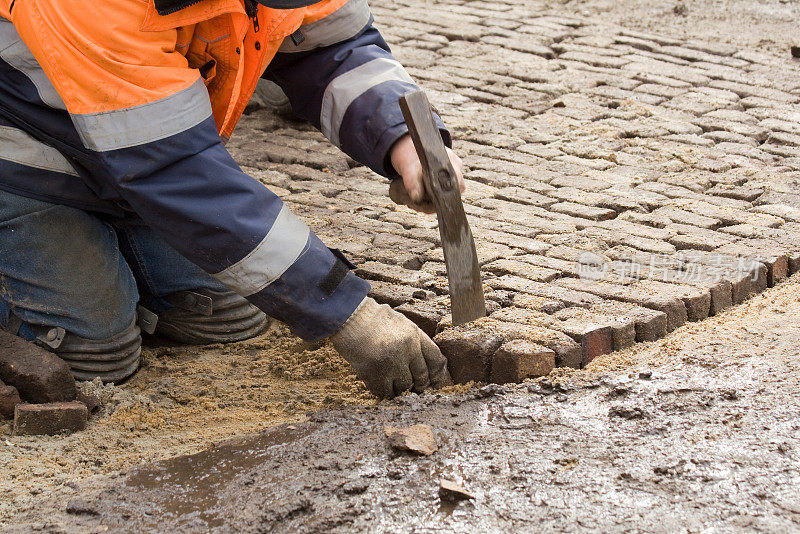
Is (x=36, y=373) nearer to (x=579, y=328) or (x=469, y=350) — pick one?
(x=469, y=350)

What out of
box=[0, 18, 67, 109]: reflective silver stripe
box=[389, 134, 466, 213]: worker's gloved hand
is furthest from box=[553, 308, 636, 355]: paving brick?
box=[0, 18, 67, 109]: reflective silver stripe

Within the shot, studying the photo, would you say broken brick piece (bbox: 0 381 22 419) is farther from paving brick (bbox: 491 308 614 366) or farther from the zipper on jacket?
paving brick (bbox: 491 308 614 366)

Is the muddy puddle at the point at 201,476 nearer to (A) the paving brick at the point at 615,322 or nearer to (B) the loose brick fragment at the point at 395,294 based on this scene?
(B) the loose brick fragment at the point at 395,294

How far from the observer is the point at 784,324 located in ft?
10.6

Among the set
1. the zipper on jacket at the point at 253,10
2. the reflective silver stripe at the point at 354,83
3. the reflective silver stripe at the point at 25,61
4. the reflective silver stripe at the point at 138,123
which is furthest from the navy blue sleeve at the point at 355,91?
the reflective silver stripe at the point at 25,61

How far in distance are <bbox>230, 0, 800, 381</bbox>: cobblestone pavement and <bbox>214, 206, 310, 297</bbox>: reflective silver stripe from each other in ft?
2.09

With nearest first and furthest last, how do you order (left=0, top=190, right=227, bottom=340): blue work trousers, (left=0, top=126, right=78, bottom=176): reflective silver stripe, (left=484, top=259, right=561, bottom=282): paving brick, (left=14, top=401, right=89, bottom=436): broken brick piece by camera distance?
(left=14, top=401, right=89, bottom=436): broken brick piece < (left=0, top=126, right=78, bottom=176): reflective silver stripe < (left=0, top=190, right=227, bottom=340): blue work trousers < (left=484, top=259, right=561, bottom=282): paving brick

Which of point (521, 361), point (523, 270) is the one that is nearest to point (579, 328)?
point (521, 361)

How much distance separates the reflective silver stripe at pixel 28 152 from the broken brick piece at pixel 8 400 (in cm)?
69

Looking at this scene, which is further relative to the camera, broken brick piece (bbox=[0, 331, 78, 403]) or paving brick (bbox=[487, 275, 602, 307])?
paving brick (bbox=[487, 275, 602, 307])

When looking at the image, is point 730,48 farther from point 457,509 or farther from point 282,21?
point 457,509

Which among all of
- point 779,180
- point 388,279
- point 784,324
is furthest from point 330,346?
point 779,180

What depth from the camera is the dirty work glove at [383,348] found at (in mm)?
2898

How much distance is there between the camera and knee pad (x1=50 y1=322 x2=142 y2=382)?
11.1ft
